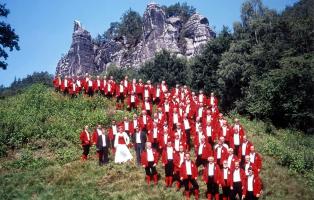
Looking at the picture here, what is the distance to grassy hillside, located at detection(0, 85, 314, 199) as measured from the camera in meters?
17.9

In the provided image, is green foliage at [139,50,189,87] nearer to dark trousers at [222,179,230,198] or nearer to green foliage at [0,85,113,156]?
green foliage at [0,85,113,156]

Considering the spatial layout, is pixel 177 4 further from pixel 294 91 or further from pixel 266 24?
pixel 294 91

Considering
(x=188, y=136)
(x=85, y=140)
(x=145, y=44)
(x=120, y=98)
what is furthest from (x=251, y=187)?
(x=145, y=44)

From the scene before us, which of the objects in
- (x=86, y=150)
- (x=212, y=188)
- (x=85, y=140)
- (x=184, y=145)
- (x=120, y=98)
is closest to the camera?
(x=212, y=188)

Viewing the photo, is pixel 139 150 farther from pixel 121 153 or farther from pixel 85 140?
pixel 85 140

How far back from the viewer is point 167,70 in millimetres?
60531

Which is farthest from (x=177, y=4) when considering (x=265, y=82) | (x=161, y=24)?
(x=265, y=82)

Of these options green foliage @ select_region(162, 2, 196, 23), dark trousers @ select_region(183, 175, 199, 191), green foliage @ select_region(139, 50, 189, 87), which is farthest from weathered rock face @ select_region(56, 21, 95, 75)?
dark trousers @ select_region(183, 175, 199, 191)

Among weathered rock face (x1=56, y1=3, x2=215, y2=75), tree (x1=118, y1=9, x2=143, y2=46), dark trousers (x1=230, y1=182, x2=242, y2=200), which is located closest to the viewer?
dark trousers (x1=230, y1=182, x2=242, y2=200)

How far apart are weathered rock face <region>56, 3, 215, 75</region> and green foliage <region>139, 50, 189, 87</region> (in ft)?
71.2

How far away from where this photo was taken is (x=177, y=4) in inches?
4146

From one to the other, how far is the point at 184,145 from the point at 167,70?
42.3m

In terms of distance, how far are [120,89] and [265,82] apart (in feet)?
48.1

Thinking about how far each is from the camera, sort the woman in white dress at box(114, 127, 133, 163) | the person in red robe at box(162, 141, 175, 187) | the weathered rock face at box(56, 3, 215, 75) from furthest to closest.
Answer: the weathered rock face at box(56, 3, 215, 75) → the woman in white dress at box(114, 127, 133, 163) → the person in red robe at box(162, 141, 175, 187)
